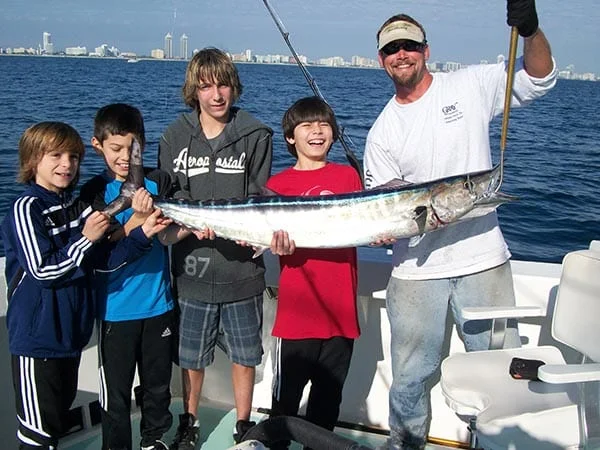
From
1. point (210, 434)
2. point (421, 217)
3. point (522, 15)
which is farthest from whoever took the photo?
point (210, 434)

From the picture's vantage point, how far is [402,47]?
10.4ft

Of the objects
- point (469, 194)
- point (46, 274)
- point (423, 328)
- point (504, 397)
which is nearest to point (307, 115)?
point (469, 194)

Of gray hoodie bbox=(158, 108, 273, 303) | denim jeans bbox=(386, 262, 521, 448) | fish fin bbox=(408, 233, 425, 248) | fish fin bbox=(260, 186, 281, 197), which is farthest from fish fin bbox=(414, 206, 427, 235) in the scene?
gray hoodie bbox=(158, 108, 273, 303)

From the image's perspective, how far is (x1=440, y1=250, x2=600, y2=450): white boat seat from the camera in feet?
8.61

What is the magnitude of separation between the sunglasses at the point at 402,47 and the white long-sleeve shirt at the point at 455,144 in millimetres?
215

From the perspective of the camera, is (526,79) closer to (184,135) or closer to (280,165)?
(184,135)

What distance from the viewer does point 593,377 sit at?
2.40 m

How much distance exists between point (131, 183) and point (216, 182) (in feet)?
1.63

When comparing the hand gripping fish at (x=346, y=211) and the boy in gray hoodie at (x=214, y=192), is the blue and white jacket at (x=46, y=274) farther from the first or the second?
the boy in gray hoodie at (x=214, y=192)

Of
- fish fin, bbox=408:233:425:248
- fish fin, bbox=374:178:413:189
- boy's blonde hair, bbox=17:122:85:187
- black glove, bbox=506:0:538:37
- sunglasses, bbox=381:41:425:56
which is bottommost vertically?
fish fin, bbox=408:233:425:248

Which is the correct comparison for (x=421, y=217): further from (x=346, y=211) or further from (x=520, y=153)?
(x=520, y=153)

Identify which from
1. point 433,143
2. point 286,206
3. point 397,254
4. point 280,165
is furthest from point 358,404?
point 280,165

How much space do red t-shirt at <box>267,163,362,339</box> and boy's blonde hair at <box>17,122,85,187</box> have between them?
1100mm

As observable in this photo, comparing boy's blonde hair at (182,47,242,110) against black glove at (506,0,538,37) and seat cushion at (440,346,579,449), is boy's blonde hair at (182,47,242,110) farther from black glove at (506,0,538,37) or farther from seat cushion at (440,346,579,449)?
seat cushion at (440,346,579,449)
